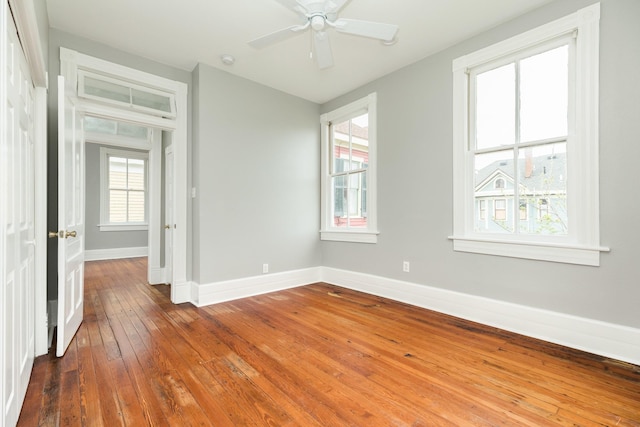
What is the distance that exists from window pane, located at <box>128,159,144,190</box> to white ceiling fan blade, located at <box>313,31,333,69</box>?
624 cm

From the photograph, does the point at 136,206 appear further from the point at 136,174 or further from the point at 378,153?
the point at 378,153

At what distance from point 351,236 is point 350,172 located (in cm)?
90

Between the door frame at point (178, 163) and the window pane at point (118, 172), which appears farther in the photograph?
the window pane at point (118, 172)

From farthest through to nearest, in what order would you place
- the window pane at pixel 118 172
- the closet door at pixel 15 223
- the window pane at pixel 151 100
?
the window pane at pixel 118 172 → the window pane at pixel 151 100 → the closet door at pixel 15 223

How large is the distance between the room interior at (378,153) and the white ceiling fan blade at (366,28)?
343mm

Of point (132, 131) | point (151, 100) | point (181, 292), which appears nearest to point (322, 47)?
point (151, 100)

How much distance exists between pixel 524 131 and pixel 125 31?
3.75 meters

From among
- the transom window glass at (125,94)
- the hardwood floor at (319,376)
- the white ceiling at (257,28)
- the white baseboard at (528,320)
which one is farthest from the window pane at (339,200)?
the transom window glass at (125,94)

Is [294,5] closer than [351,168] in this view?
Yes

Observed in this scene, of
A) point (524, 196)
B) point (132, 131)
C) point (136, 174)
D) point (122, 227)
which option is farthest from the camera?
point (136, 174)

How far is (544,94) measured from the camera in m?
2.48

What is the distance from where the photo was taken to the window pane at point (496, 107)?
8.79 ft

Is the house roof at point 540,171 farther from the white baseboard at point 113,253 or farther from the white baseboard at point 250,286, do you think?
the white baseboard at point 113,253

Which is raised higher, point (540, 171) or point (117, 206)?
point (540, 171)
